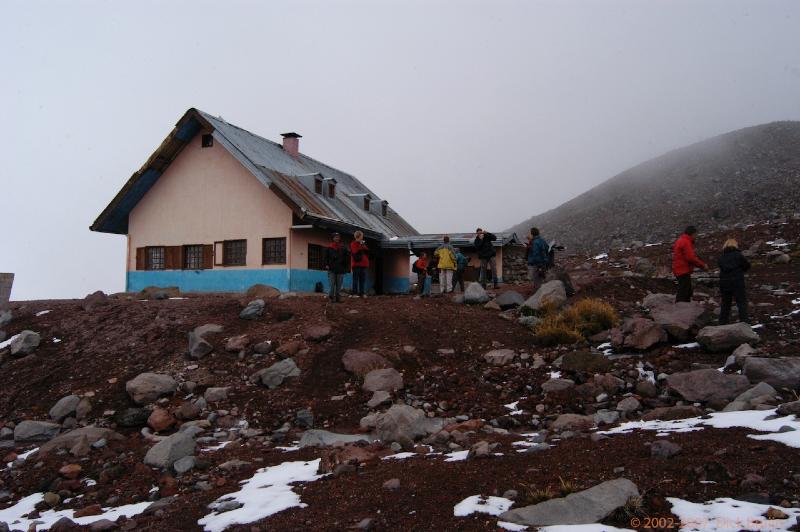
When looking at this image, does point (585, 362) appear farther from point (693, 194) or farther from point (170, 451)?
point (693, 194)

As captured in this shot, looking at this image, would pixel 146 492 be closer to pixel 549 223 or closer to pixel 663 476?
pixel 663 476

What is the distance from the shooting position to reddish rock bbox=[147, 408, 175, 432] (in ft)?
35.6

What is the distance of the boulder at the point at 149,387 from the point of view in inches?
465

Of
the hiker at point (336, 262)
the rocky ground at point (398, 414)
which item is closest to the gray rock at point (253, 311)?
the rocky ground at point (398, 414)

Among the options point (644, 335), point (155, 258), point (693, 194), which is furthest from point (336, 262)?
point (693, 194)

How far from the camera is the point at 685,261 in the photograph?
12.9 m

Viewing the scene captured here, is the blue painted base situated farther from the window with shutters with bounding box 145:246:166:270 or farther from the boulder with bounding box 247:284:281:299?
the boulder with bounding box 247:284:281:299

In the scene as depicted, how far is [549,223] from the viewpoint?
229ft

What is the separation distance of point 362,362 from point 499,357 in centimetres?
285

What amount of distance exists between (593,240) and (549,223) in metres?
15.9

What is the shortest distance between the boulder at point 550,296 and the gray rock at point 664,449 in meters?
8.58

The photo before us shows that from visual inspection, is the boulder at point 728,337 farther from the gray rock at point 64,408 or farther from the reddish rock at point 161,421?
the gray rock at point 64,408

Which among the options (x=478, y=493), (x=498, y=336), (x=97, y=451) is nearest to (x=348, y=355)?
(x=498, y=336)

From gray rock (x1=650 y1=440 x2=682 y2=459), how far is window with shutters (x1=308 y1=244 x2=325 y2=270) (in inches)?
660
